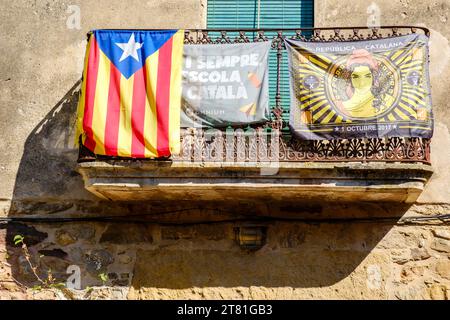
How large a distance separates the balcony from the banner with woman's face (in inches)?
5.0

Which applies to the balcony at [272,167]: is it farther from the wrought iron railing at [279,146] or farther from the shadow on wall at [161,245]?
the shadow on wall at [161,245]

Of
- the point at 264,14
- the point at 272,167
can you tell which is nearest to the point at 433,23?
the point at 264,14

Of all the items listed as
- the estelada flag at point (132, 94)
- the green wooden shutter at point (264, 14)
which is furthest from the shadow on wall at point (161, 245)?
the green wooden shutter at point (264, 14)

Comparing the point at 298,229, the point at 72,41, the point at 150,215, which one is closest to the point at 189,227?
the point at 150,215

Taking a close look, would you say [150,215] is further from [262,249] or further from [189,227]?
[262,249]

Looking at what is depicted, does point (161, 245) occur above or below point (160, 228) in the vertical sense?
below

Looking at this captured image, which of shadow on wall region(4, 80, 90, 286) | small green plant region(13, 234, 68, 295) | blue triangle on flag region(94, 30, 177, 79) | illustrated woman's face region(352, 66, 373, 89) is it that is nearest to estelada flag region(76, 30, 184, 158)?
blue triangle on flag region(94, 30, 177, 79)

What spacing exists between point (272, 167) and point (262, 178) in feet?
0.50

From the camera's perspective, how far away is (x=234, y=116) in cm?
876

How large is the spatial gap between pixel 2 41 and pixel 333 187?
409 cm

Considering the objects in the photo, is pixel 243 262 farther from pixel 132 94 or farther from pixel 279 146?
pixel 132 94

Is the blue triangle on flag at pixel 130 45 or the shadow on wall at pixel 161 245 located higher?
the blue triangle on flag at pixel 130 45

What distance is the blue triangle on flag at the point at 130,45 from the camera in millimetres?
8891

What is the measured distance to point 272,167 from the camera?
8477mm
